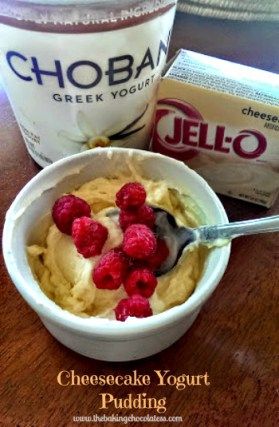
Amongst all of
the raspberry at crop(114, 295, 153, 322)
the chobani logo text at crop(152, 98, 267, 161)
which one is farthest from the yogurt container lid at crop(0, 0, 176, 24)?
the raspberry at crop(114, 295, 153, 322)

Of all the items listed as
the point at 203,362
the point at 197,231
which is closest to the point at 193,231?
the point at 197,231

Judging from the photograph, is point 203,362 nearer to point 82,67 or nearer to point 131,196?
point 131,196

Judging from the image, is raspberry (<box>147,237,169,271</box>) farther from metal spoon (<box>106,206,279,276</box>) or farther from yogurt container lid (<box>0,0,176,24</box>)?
yogurt container lid (<box>0,0,176,24</box>)

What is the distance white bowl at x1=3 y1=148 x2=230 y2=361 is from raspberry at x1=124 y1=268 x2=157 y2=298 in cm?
3

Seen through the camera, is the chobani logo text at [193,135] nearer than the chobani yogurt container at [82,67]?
No

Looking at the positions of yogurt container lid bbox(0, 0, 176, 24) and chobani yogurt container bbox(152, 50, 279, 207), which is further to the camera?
chobani yogurt container bbox(152, 50, 279, 207)

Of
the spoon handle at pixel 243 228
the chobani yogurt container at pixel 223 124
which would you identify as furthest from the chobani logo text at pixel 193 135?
the spoon handle at pixel 243 228

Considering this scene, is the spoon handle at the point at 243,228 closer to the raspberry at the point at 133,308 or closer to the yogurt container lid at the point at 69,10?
the raspberry at the point at 133,308

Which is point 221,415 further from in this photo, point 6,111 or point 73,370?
point 6,111

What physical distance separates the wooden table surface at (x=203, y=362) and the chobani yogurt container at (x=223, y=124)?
0.07 metres

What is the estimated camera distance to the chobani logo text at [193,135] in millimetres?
503

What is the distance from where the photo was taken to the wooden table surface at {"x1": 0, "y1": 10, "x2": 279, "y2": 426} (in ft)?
1.34

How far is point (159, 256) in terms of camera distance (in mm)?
454

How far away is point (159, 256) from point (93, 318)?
9 cm
